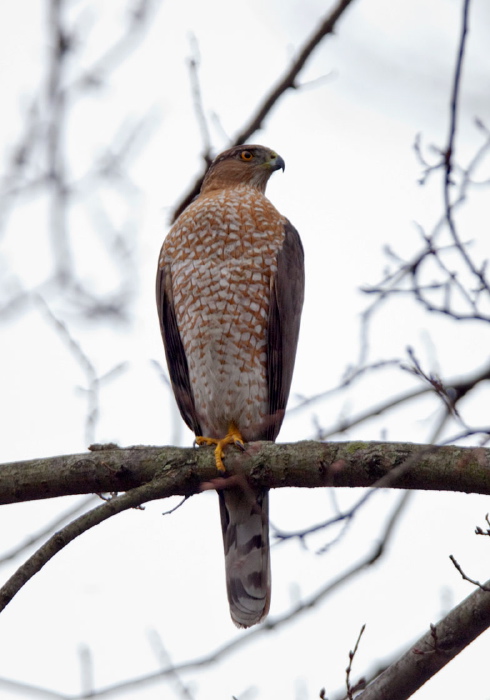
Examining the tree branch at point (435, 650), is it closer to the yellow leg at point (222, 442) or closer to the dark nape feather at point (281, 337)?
the yellow leg at point (222, 442)

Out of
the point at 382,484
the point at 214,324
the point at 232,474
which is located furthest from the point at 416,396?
the point at 214,324

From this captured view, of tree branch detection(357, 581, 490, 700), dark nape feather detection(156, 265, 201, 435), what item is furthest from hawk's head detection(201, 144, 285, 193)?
tree branch detection(357, 581, 490, 700)

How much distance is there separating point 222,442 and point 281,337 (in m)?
1.03

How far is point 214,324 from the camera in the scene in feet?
15.7

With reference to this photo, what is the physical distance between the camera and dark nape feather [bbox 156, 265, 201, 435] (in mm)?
5059

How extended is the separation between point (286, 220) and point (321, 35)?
1.37 metres

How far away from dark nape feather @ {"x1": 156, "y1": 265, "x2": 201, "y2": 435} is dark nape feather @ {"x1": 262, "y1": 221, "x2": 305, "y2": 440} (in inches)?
18.2

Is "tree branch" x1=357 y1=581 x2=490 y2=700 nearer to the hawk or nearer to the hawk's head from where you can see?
the hawk

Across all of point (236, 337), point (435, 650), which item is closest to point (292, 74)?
point (236, 337)

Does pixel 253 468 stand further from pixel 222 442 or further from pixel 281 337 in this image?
pixel 281 337

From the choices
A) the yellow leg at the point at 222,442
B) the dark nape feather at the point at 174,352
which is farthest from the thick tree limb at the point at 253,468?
the dark nape feather at the point at 174,352

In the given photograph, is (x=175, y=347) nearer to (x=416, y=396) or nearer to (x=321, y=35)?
(x=321, y=35)

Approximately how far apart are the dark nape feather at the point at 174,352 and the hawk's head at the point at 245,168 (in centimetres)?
101

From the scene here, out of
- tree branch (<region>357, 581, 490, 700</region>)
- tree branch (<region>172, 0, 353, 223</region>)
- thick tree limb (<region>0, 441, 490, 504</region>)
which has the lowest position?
tree branch (<region>357, 581, 490, 700</region>)
